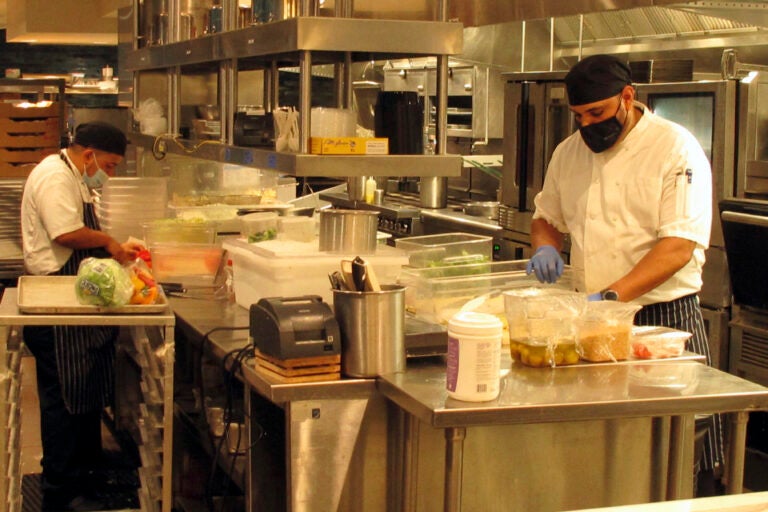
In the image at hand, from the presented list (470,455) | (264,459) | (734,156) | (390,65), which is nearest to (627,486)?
(470,455)

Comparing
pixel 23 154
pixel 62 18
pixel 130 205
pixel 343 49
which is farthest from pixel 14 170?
pixel 343 49

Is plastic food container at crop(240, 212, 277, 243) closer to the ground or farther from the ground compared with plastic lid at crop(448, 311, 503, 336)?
farther from the ground

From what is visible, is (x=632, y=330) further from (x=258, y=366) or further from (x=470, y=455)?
(x=258, y=366)

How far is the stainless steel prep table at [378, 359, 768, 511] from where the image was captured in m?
2.52

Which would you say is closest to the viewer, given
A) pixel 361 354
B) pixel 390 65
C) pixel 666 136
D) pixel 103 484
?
pixel 361 354

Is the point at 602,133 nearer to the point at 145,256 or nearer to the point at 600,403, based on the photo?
the point at 600,403

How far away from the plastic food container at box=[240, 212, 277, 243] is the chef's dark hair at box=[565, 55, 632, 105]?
4.26 feet

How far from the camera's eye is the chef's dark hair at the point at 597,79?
11.2ft

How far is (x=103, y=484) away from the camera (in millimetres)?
4730

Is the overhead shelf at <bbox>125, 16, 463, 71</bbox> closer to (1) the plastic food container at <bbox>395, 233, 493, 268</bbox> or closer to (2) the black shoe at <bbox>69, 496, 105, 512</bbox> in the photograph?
(1) the plastic food container at <bbox>395, 233, 493, 268</bbox>

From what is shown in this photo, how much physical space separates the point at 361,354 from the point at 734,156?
111 inches

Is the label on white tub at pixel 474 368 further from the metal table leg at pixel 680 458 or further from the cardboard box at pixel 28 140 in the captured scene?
the cardboard box at pixel 28 140

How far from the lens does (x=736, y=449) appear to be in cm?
282

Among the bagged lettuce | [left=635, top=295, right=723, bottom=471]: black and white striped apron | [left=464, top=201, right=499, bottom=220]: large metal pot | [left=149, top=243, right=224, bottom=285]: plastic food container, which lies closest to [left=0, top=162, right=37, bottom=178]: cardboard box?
[left=464, top=201, right=499, bottom=220]: large metal pot
